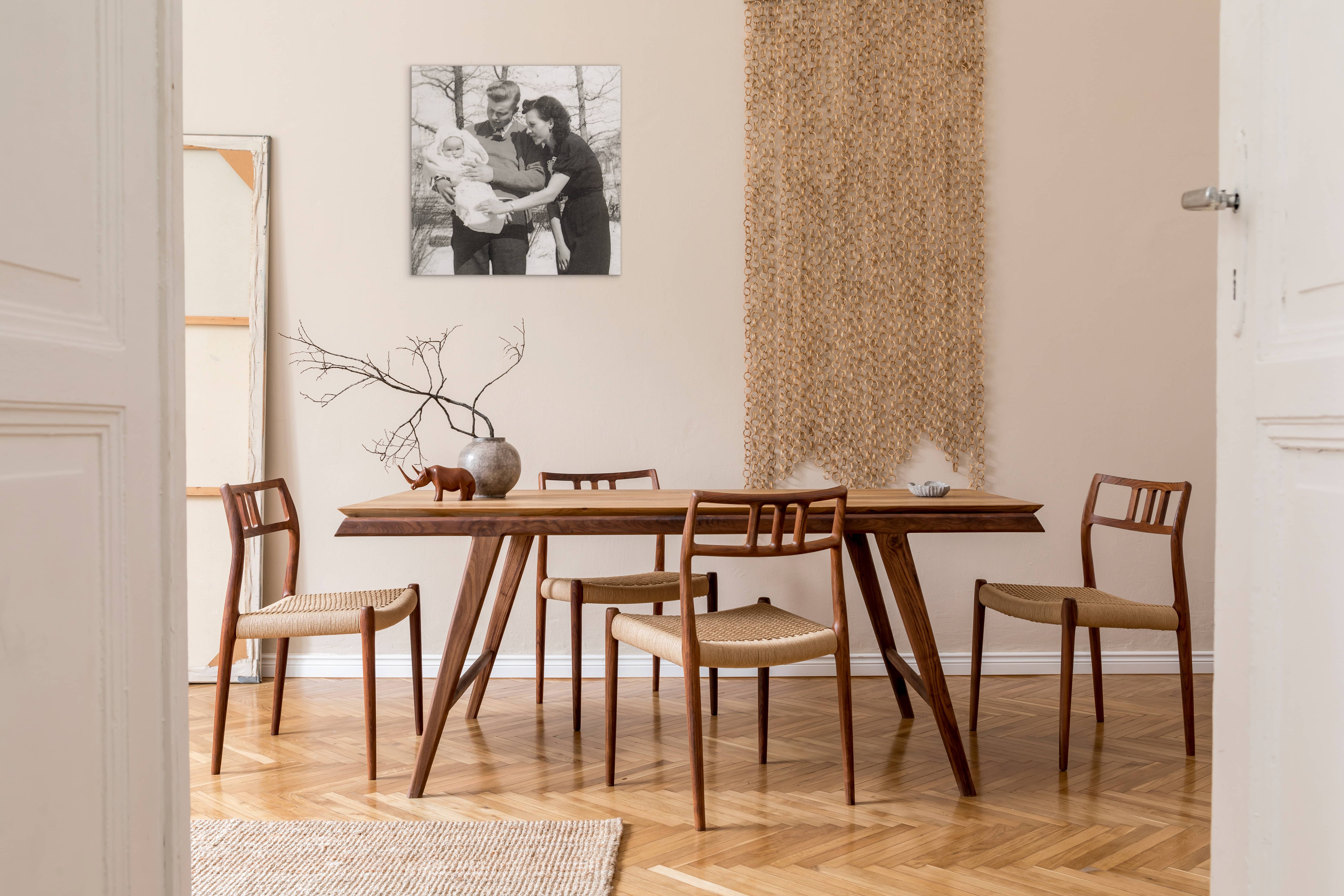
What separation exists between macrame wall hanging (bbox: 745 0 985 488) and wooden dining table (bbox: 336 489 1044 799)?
1064 millimetres

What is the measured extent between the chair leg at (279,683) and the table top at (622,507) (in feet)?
2.12

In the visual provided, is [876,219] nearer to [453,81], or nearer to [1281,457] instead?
[453,81]

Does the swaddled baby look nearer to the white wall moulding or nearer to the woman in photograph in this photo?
the woman in photograph

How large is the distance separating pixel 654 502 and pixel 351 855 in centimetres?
112

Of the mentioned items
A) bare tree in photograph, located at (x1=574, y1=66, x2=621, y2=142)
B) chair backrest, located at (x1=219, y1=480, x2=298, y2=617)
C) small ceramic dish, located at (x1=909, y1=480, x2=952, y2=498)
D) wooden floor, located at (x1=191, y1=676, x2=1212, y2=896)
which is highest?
bare tree in photograph, located at (x1=574, y1=66, x2=621, y2=142)

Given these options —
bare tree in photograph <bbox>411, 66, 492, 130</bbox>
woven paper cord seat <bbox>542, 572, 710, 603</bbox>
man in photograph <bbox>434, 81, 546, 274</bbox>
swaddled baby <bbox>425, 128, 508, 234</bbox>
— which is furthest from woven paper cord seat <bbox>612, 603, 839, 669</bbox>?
bare tree in photograph <bbox>411, 66, 492, 130</bbox>

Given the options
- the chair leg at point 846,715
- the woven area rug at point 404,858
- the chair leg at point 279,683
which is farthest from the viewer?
the chair leg at point 279,683

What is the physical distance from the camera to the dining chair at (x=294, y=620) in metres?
2.57

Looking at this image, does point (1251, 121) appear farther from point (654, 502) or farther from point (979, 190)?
point (979, 190)

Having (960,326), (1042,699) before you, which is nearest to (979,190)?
(960,326)

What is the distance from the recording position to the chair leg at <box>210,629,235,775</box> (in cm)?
262

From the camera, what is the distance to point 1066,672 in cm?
262

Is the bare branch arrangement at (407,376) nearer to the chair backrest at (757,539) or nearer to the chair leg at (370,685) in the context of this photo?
the chair leg at (370,685)

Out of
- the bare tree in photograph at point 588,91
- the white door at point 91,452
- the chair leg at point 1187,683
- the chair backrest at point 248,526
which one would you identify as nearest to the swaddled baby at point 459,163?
the bare tree in photograph at point 588,91
